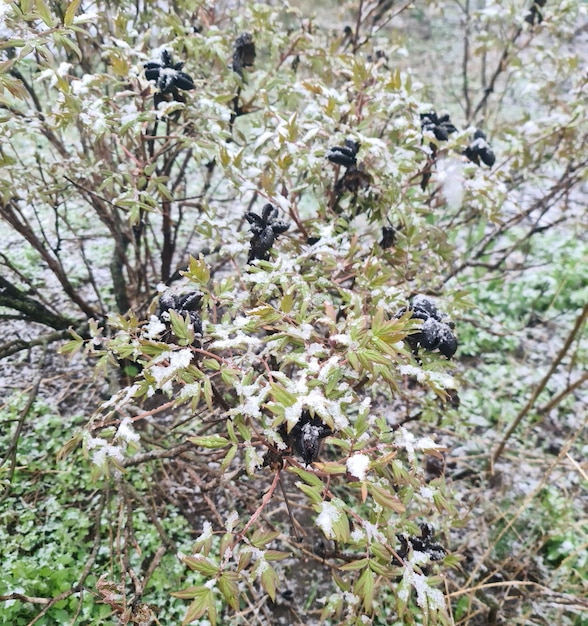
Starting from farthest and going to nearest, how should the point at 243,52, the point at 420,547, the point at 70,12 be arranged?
the point at 243,52, the point at 420,547, the point at 70,12

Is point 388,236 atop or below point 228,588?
atop

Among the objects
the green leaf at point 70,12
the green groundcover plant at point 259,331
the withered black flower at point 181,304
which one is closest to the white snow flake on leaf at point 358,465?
the green groundcover plant at point 259,331

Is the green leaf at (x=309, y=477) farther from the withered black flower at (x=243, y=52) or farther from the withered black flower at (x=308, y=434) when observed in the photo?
the withered black flower at (x=243, y=52)

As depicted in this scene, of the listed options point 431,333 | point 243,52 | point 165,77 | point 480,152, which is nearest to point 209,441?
point 431,333

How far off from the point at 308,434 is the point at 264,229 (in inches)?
24.8

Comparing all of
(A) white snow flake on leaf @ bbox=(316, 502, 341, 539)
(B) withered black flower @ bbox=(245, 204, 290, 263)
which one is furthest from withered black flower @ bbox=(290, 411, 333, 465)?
(B) withered black flower @ bbox=(245, 204, 290, 263)

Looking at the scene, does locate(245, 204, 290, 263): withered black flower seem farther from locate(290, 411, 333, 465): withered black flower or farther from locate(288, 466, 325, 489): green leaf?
locate(288, 466, 325, 489): green leaf

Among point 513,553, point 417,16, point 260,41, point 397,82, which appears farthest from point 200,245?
point 417,16

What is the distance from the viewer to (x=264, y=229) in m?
1.43

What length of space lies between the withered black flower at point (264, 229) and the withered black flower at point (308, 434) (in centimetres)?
55

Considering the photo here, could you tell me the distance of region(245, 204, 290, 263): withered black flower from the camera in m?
1.43

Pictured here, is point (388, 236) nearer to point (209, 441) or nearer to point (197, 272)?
point (197, 272)

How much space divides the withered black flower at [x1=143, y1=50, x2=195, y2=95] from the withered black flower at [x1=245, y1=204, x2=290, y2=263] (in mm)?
515

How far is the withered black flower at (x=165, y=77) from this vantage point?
5.11 feet
